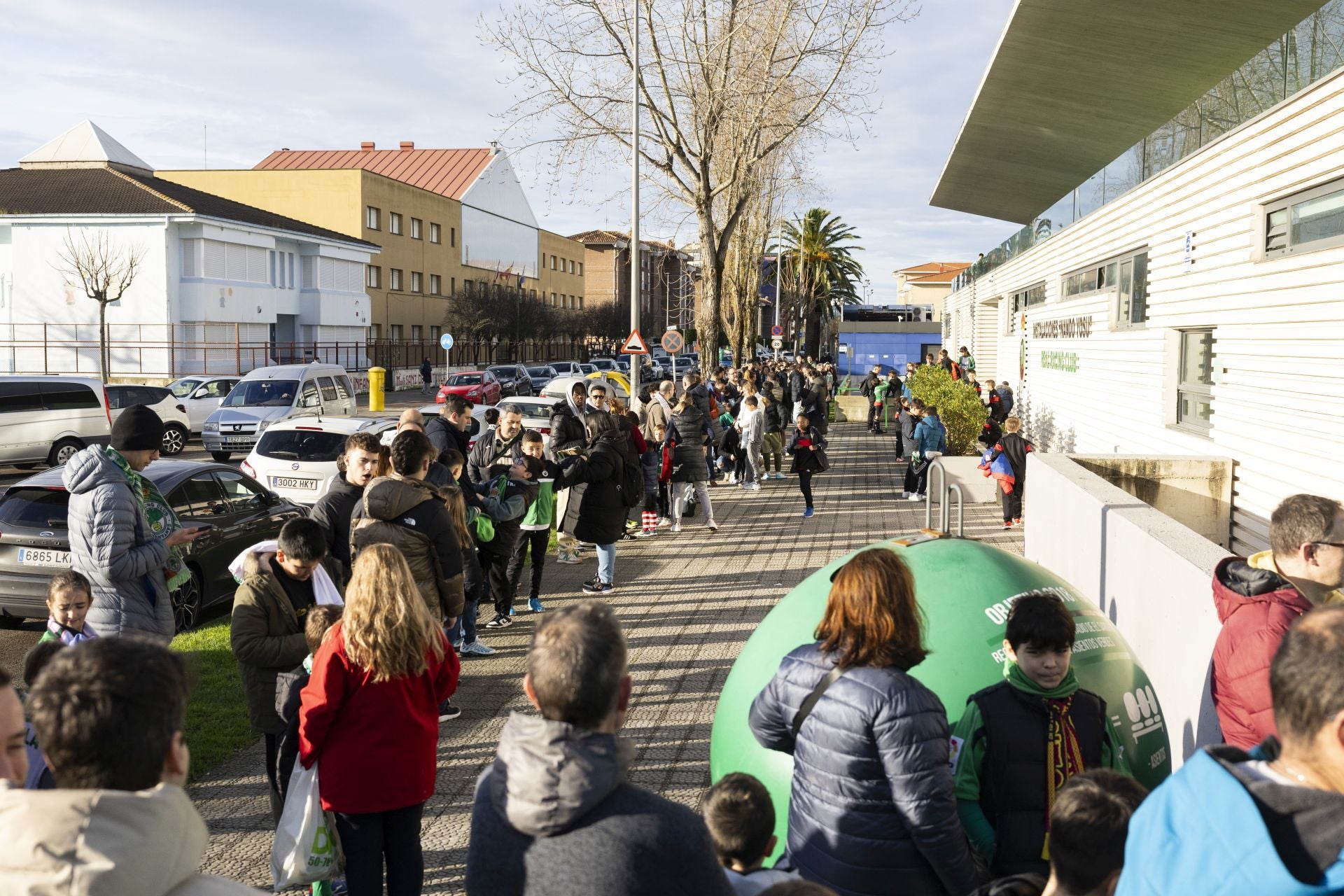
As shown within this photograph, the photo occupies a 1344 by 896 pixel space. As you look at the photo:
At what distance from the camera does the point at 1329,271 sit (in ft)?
31.5

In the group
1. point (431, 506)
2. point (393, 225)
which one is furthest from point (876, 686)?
point (393, 225)

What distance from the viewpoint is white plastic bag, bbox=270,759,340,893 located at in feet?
13.8

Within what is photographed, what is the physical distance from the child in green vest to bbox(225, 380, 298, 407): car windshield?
15225 millimetres

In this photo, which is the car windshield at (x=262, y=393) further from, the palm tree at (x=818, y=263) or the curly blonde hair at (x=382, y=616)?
the palm tree at (x=818, y=263)

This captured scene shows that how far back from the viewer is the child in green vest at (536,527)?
9672mm

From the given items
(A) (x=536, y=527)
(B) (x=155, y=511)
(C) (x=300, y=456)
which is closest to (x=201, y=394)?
(C) (x=300, y=456)

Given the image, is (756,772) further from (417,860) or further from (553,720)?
(553,720)

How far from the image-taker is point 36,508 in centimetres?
914

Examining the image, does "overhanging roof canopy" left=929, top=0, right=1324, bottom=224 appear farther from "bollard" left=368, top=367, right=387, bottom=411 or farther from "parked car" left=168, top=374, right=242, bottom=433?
"parked car" left=168, top=374, right=242, bottom=433

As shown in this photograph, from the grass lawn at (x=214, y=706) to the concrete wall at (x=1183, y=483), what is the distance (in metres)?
8.84

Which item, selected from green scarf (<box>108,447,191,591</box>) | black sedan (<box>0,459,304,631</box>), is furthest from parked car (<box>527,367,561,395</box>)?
green scarf (<box>108,447,191,591</box>)

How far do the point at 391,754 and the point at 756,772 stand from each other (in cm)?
138

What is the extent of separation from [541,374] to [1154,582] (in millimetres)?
38782

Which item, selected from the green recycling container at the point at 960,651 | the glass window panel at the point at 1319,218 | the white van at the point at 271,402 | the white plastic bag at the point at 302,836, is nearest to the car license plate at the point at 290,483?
the white van at the point at 271,402
